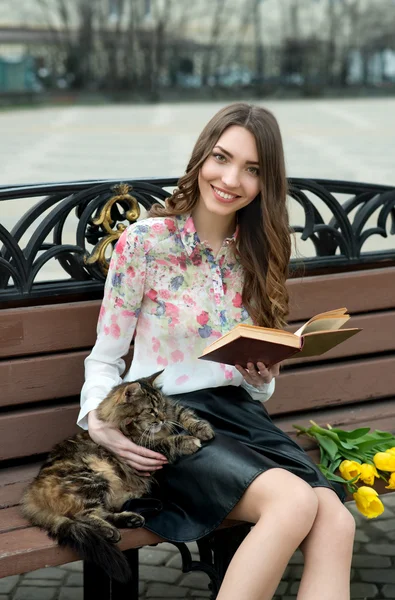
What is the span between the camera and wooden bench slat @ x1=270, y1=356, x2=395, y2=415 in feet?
12.8

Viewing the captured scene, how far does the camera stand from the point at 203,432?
3.00 metres

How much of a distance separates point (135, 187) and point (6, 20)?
42.4 meters

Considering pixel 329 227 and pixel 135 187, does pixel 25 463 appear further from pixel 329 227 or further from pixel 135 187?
pixel 329 227

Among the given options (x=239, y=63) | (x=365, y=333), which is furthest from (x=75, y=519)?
(x=239, y=63)

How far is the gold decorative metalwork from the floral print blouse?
12.2 inches

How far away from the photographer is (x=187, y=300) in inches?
125

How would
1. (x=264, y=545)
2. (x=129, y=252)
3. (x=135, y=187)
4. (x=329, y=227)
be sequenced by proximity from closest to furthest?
(x=264, y=545), (x=129, y=252), (x=135, y=187), (x=329, y=227)

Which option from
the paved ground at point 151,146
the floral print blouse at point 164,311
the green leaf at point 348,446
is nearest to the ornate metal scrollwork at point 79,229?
the floral print blouse at point 164,311

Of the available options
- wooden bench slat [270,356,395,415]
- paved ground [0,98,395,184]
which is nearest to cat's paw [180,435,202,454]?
wooden bench slat [270,356,395,415]

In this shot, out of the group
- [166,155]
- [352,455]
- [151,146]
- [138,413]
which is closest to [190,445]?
[138,413]

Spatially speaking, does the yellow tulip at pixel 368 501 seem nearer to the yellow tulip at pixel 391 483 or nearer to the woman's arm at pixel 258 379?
the yellow tulip at pixel 391 483

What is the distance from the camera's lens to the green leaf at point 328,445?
347 centimetres

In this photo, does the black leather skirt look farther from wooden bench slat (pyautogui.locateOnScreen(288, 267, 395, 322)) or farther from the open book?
wooden bench slat (pyautogui.locateOnScreen(288, 267, 395, 322))

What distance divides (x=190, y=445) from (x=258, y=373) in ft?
1.06
